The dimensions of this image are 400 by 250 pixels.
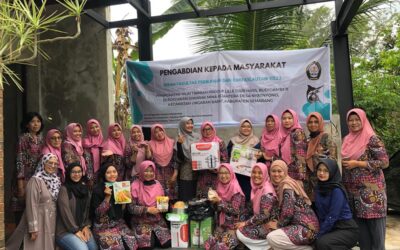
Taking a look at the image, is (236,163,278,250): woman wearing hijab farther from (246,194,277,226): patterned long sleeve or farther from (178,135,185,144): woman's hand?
(178,135,185,144): woman's hand

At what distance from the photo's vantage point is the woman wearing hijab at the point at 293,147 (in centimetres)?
438

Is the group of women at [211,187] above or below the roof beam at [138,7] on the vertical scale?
below

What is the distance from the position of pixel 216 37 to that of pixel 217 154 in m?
3.15

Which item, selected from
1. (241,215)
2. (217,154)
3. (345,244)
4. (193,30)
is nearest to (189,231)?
(241,215)

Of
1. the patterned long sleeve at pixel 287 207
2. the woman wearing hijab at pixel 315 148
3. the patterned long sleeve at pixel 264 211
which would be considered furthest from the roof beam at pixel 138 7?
the patterned long sleeve at pixel 287 207

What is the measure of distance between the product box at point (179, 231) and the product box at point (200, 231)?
0.08 metres

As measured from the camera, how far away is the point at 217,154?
465 centimetres

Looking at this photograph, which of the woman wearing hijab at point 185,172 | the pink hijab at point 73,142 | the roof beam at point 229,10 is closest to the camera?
the pink hijab at point 73,142

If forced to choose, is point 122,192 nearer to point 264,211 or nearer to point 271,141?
point 264,211

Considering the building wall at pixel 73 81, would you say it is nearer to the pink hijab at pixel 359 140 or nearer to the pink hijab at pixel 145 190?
the pink hijab at pixel 145 190

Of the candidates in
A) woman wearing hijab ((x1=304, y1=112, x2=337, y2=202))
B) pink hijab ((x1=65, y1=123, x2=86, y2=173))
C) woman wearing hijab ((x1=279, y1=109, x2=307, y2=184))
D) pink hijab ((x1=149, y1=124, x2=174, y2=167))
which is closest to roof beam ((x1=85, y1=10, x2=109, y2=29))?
pink hijab ((x1=65, y1=123, x2=86, y2=173))

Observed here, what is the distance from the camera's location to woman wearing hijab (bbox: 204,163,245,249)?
428 centimetres

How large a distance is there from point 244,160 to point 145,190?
4.02 ft

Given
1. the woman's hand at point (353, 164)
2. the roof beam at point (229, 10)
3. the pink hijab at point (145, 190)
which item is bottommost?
the pink hijab at point (145, 190)
